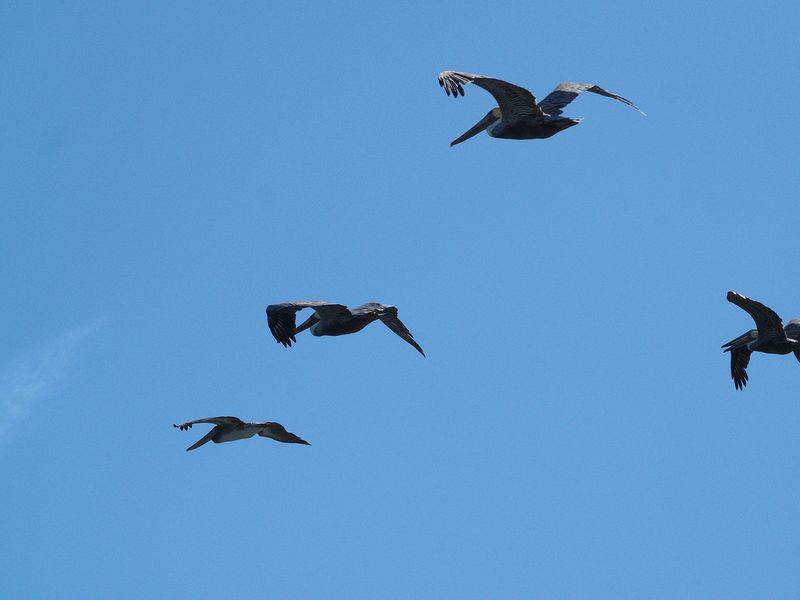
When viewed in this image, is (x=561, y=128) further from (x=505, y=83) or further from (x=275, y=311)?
(x=275, y=311)

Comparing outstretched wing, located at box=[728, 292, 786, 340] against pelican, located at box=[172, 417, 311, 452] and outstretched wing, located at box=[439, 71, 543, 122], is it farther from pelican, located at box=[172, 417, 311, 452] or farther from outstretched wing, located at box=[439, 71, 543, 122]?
pelican, located at box=[172, 417, 311, 452]

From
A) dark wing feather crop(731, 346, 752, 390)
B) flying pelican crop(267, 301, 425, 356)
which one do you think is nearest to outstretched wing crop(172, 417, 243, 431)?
flying pelican crop(267, 301, 425, 356)

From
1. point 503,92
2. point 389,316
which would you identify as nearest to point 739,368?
point 389,316

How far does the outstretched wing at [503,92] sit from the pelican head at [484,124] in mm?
396

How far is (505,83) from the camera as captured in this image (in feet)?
93.4

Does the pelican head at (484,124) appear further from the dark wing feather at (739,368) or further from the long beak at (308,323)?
the dark wing feather at (739,368)

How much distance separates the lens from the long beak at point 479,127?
3120cm

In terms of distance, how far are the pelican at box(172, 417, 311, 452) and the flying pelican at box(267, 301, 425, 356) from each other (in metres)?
1.89

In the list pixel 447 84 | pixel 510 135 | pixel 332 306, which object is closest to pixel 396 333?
pixel 332 306

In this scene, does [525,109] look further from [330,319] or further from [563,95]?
[330,319]

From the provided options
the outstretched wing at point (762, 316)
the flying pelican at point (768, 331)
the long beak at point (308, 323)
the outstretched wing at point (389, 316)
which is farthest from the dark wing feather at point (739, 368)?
the long beak at point (308, 323)

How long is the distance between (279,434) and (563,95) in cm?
826

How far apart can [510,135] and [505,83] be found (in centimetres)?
176

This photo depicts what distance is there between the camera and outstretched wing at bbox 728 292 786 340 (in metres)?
30.4
